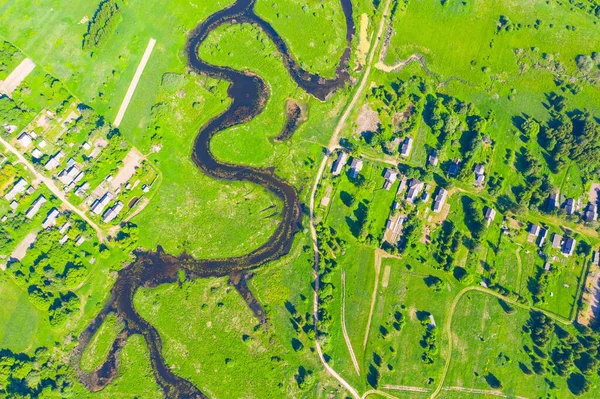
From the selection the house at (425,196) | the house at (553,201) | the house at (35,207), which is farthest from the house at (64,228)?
the house at (553,201)

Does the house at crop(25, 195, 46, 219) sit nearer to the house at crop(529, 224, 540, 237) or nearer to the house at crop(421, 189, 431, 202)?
the house at crop(421, 189, 431, 202)

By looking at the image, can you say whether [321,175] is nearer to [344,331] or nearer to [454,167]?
[454,167]

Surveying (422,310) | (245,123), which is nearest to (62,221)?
(245,123)

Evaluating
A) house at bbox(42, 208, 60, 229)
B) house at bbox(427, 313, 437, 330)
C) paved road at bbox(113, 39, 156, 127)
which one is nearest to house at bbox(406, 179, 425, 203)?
house at bbox(427, 313, 437, 330)

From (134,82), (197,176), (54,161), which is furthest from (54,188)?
(197,176)

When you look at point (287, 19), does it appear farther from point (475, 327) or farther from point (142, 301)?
point (475, 327)

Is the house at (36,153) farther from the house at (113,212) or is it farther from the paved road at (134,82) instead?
the house at (113,212)

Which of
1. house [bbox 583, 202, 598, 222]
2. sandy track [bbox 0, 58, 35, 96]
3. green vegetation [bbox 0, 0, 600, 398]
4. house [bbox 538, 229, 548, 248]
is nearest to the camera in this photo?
green vegetation [bbox 0, 0, 600, 398]
